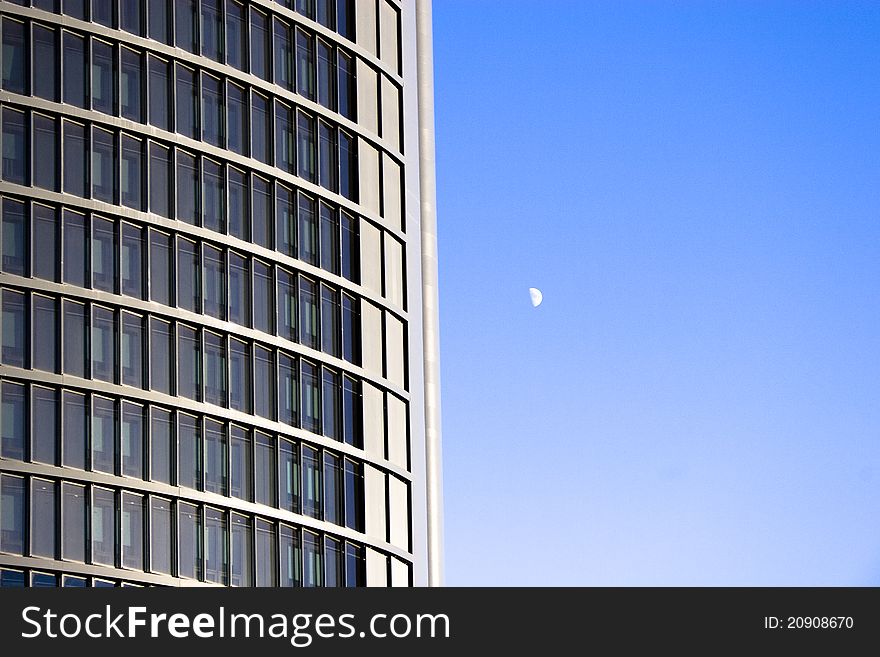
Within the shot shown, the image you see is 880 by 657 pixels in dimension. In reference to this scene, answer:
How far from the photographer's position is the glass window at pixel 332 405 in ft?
223

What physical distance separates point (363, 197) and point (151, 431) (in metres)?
14.5

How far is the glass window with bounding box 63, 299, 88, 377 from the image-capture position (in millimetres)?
60688

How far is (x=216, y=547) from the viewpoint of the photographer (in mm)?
63500

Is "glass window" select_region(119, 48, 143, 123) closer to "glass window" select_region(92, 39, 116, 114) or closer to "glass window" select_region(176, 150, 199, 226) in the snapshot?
"glass window" select_region(92, 39, 116, 114)

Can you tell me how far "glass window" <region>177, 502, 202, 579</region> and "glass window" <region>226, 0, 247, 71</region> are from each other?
673 inches

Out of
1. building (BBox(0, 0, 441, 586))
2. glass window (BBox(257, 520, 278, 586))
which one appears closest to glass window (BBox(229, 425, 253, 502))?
building (BBox(0, 0, 441, 586))

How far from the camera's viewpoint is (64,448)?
59719 mm

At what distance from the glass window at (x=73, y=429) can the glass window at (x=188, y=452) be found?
383cm

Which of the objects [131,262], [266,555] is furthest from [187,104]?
[266,555]

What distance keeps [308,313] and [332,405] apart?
3642mm

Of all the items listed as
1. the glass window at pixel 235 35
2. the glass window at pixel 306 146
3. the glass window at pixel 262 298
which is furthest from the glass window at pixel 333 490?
the glass window at pixel 235 35

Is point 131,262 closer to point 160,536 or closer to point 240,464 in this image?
point 240,464
